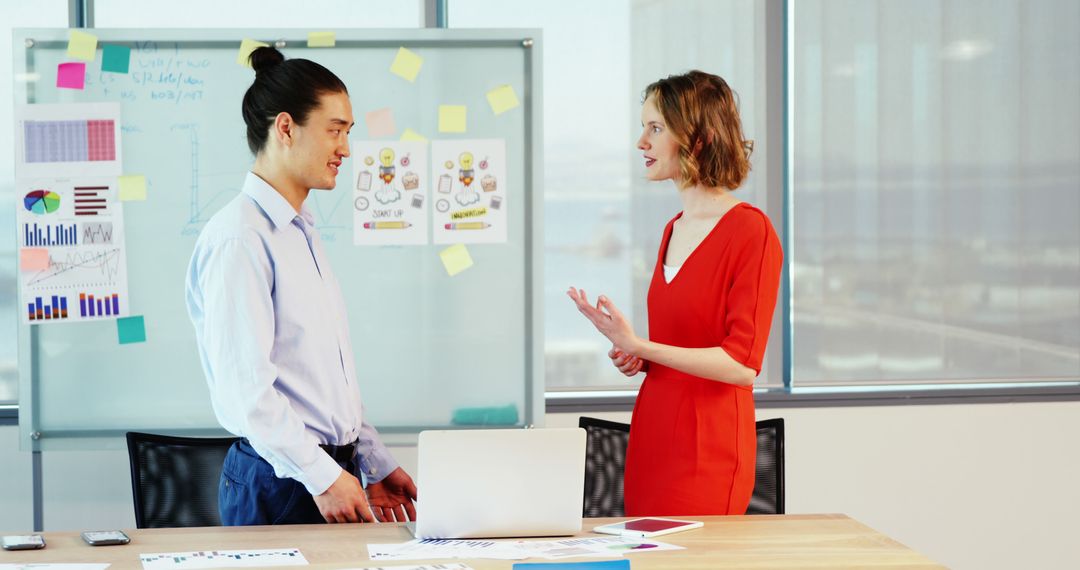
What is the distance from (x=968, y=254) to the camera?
12.4ft

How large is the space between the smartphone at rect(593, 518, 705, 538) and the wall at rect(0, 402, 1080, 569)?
1.51 m

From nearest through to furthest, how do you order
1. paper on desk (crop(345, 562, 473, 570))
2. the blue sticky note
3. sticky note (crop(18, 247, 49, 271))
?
the blue sticky note, paper on desk (crop(345, 562, 473, 570)), sticky note (crop(18, 247, 49, 271))

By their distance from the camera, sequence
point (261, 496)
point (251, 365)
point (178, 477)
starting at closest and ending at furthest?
point (251, 365) → point (261, 496) → point (178, 477)

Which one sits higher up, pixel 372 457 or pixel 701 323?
pixel 701 323

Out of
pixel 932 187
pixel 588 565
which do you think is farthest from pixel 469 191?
pixel 588 565

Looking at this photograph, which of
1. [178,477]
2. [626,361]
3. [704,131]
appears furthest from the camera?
[178,477]

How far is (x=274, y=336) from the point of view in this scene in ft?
6.57

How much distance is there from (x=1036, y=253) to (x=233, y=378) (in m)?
2.97

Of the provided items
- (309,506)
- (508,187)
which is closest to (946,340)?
(508,187)

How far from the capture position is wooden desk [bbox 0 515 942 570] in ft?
5.79

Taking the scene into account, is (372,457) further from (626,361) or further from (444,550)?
(626,361)

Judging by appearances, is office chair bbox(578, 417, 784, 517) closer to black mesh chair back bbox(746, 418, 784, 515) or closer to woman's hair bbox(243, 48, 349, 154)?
black mesh chair back bbox(746, 418, 784, 515)

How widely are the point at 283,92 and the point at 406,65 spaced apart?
4.14ft

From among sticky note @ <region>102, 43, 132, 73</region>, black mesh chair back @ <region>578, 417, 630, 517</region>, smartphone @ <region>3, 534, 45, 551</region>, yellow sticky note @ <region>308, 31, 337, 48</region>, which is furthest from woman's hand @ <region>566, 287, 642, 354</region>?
sticky note @ <region>102, 43, 132, 73</region>
